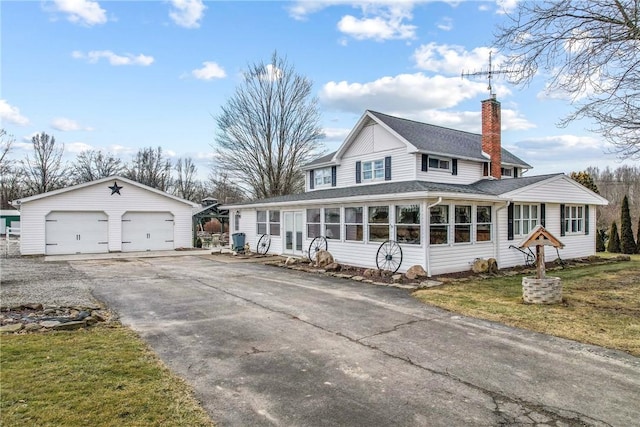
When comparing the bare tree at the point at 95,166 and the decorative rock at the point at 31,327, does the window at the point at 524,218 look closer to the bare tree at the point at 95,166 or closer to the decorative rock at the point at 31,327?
the decorative rock at the point at 31,327

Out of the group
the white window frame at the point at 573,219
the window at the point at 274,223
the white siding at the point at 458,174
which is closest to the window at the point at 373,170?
the white siding at the point at 458,174

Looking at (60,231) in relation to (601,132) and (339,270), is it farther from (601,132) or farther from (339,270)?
(601,132)

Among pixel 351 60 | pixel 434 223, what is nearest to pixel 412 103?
pixel 351 60

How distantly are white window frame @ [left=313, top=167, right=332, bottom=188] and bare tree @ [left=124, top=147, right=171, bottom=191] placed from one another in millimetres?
32326

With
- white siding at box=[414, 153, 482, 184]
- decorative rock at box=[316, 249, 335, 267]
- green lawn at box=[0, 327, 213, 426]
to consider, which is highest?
white siding at box=[414, 153, 482, 184]

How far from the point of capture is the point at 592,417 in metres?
3.47

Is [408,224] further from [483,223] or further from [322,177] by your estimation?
[322,177]

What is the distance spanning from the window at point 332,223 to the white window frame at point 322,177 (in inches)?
156

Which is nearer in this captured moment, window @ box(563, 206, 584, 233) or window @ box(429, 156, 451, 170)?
window @ box(429, 156, 451, 170)

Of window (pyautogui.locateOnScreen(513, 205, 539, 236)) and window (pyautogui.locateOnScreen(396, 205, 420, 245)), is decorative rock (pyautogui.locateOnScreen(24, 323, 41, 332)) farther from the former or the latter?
window (pyautogui.locateOnScreen(513, 205, 539, 236))

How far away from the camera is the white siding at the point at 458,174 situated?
47.5 feet

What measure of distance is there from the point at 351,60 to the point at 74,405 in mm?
16668

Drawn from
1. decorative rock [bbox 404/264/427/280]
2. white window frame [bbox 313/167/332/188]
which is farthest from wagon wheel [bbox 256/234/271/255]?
decorative rock [bbox 404/264/427/280]

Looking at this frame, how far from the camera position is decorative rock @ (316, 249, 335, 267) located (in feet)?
46.0
